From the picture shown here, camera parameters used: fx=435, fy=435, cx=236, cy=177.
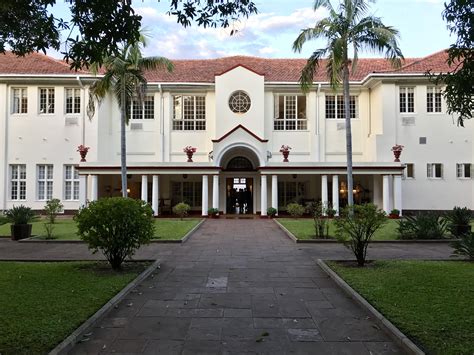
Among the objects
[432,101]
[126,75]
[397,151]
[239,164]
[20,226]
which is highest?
[432,101]

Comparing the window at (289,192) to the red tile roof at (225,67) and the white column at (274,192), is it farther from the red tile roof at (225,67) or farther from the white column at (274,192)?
the red tile roof at (225,67)

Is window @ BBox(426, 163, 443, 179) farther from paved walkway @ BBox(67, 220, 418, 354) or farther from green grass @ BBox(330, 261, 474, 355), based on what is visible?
paved walkway @ BBox(67, 220, 418, 354)

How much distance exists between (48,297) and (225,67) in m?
26.3

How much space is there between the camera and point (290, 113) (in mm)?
29062

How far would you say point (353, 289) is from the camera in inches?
289

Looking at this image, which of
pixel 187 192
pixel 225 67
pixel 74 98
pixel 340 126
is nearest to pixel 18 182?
pixel 74 98

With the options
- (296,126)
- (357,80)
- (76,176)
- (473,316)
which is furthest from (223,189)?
(473,316)

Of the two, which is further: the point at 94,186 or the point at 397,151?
the point at 94,186

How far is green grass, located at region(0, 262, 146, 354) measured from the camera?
4.82m

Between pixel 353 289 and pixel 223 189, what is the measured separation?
21097 millimetres

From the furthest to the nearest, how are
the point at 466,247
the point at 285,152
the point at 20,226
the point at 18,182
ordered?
the point at 18,182
the point at 285,152
the point at 20,226
the point at 466,247

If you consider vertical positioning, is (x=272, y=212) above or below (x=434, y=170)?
below

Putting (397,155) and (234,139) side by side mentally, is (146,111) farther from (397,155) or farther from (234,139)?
(397,155)

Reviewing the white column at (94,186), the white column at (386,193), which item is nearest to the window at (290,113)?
the white column at (386,193)
